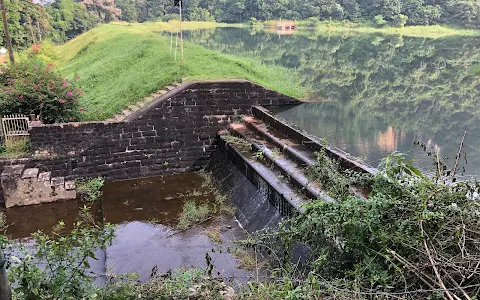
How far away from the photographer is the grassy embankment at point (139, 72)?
9245 millimetres

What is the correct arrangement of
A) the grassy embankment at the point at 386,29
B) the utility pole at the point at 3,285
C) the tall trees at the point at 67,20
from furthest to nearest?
the grassy embankment at the point at 386,29 → the tall trees at the point at 67,20 → the utility pole at the point at 3,285

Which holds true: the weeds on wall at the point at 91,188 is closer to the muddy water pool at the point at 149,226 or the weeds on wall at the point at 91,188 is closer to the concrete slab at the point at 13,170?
the muddy water pool at the point at 149,226

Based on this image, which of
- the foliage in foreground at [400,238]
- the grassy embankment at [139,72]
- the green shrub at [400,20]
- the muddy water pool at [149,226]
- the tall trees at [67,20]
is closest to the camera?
the foliage in foreground at [400,238]

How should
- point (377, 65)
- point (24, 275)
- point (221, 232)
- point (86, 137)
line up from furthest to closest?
1. point (377, 65)
2. point (86, 137)
3. point (221, 232)
4. point (24, 275)

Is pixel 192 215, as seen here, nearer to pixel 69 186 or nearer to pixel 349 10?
pixel 69 186

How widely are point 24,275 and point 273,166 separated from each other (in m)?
4.29

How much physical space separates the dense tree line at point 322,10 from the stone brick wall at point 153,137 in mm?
32707

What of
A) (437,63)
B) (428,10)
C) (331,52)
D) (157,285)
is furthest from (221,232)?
(428,10)

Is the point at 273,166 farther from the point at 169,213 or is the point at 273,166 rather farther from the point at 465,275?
the point at 465,275

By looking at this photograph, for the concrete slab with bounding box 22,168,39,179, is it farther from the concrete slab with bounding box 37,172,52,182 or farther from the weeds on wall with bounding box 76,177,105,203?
the weeds on wall with bounding box 76,177,105,203

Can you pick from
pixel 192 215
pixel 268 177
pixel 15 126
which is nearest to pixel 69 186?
pixel 15 126

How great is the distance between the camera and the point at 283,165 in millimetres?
6293

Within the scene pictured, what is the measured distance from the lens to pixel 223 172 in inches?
303

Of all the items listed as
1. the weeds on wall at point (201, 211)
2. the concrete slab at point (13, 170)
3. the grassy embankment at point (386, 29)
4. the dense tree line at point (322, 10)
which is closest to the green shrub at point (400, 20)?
the dense tree line at point (322, 10)
